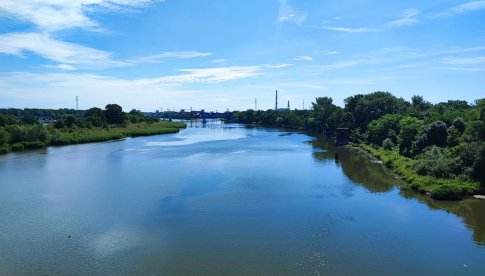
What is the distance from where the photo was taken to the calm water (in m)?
11.0

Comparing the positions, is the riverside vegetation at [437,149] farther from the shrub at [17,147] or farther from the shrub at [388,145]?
the shrub at [17,147]

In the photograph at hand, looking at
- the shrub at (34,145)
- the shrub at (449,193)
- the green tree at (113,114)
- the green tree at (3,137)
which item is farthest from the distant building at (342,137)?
the green tree at (113,114)

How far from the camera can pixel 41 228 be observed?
13.8m

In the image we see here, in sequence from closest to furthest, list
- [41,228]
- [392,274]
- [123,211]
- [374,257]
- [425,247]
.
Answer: [392,274] → [374,257] → [425,247] → [41,228] → [123,211]

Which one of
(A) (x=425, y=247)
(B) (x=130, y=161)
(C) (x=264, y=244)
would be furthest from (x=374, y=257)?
(B) (x=130, y=161)

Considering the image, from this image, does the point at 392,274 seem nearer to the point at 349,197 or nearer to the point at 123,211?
the point at 349,197

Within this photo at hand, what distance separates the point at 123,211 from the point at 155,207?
1.34m

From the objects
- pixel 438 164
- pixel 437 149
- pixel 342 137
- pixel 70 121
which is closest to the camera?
pixel 438 164

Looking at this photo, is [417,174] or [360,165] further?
[360,165]

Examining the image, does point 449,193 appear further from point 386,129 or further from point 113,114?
point 113,114

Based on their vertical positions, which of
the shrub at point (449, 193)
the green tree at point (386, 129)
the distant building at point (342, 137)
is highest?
the green tree at point (386, 129)

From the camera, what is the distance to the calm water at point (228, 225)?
10969mm

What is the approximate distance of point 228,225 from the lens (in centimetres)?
1418

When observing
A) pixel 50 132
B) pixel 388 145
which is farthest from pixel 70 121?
pixel 388 145
